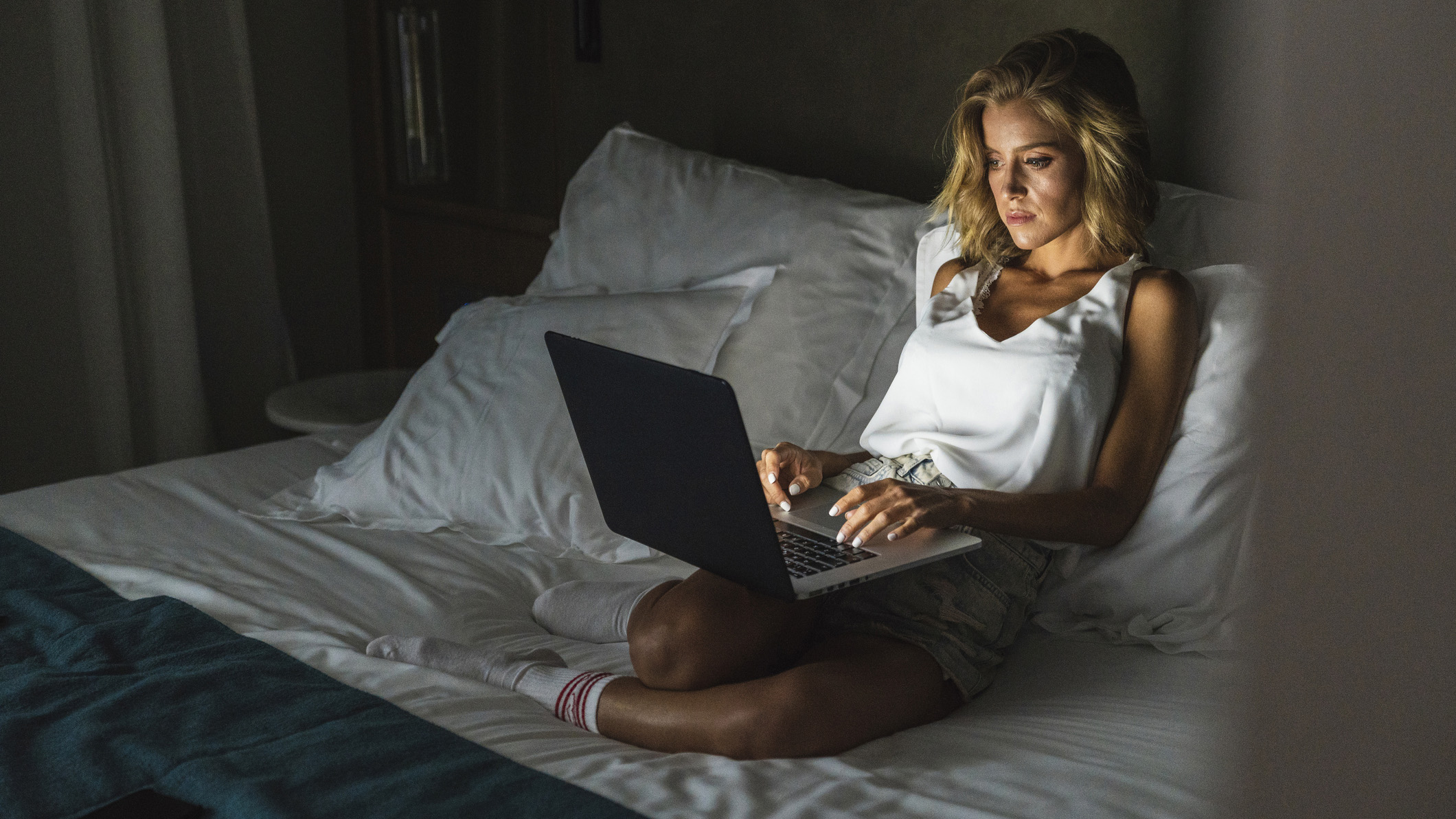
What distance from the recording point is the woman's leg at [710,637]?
45.1 inches

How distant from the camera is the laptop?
40.4 inches

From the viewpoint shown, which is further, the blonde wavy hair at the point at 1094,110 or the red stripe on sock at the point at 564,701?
the blonde wavy hair at the point at 1094,110

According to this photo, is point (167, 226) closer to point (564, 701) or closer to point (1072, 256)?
point (564, 701)

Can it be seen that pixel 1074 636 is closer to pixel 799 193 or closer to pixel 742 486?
pixel 742 486

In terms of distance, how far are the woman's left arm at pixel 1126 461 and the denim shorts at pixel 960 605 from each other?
0.19 ft

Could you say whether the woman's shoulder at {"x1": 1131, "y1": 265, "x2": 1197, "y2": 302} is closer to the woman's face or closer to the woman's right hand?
the woman's face

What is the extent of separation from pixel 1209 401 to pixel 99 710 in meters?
1.20

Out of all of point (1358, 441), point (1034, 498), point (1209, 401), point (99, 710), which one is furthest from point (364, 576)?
point (1358, 441)

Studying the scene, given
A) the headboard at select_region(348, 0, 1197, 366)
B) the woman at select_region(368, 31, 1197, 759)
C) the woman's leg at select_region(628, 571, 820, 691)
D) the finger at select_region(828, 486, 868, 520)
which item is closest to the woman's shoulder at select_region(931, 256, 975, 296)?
the woman at select_region(368, 31, 1197, 759)

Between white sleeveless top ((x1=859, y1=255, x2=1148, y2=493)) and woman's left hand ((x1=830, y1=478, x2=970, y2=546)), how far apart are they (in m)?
0.14

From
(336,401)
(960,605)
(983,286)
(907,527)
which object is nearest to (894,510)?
(907,527)

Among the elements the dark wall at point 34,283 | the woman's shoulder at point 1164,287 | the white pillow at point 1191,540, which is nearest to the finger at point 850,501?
the white pillow at point 1191,540

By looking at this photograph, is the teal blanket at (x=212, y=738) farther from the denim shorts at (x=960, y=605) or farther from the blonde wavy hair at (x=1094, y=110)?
the blonde wavy hair at (x=1094, y=110)

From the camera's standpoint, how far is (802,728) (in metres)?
1.05
